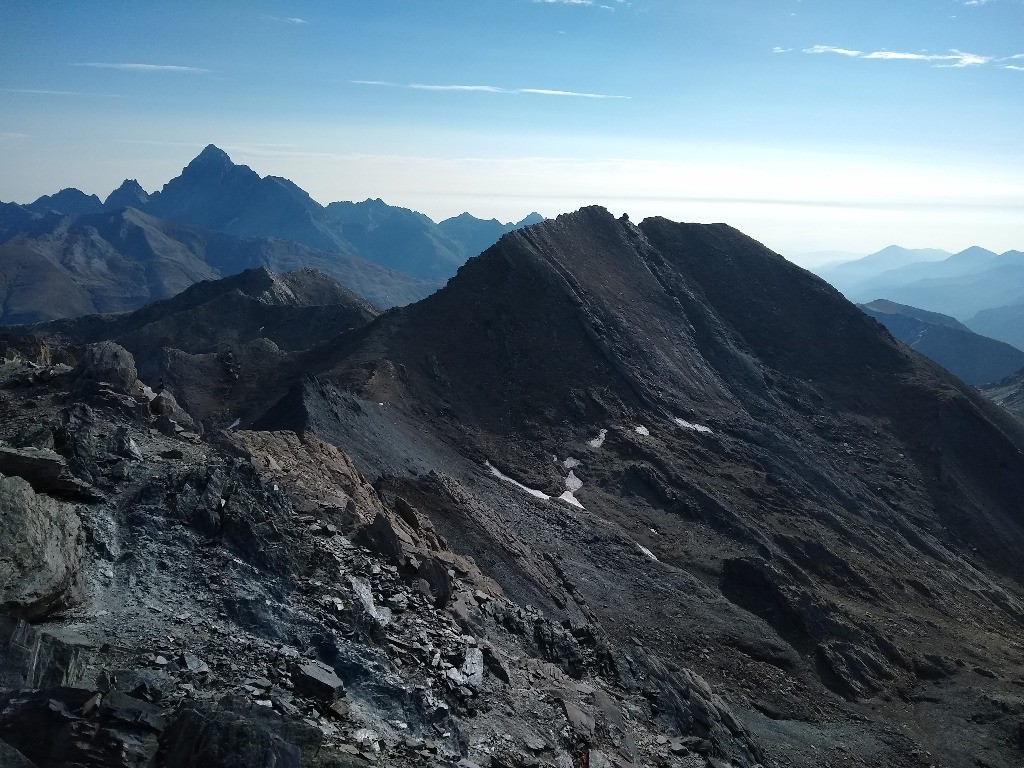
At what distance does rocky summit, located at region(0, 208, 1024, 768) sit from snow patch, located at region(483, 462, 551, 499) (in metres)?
0.43

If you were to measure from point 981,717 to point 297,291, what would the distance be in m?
116

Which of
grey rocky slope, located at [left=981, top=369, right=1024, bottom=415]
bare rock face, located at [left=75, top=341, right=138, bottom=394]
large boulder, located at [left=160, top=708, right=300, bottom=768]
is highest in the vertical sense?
grey rocky slope, located at [left=981, top=369, right=1024, bottom=415]

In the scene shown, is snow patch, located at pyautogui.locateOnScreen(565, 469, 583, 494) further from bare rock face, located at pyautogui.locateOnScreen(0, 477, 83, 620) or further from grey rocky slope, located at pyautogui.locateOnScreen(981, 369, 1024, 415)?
grey rocky slope, located at pyautogui.locateOnScreen(981, 369, 1024, 415)

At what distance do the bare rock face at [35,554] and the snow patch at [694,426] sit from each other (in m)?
53.1

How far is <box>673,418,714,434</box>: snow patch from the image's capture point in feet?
217

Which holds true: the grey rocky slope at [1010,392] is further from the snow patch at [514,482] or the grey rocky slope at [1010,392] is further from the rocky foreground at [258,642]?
the rocky foreground at [258,642]

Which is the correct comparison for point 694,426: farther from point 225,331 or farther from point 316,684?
point 225,331

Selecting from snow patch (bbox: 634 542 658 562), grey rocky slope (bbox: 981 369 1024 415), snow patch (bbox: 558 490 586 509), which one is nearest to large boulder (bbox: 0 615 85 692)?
snow patch (bbox: 634 542 658 562)

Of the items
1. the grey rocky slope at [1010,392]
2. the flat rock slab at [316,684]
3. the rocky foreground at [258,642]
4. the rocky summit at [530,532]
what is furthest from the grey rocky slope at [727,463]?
the grey rocky slope at [1010,392]

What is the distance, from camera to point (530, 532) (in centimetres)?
4603

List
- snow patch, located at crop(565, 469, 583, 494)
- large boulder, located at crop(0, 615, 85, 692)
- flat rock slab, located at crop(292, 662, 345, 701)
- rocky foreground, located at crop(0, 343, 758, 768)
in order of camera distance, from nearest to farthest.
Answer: rocky foreground, located at crop(0, 343, 758, 768) → large boulder, located at crop(0, 615, 85, 692) → flat rock slab, located at crop(292, 662, 345, 701) → snow patch, located at crop(565, 469, 583, 494)

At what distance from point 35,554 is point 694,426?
2193 inches

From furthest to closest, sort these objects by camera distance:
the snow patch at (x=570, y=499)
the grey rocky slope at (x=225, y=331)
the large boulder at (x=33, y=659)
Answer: the grey rocky slope at (x=225, y=331), the snow patch at (x=570, y=499), the large boulder at (x=33, y=659)

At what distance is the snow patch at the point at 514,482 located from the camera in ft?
172
